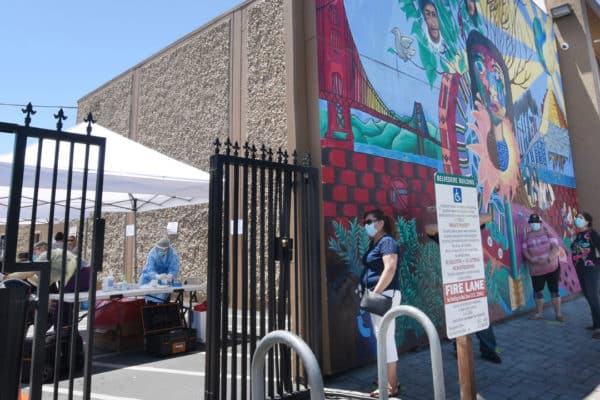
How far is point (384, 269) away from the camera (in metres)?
4.23

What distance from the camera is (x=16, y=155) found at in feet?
9.01

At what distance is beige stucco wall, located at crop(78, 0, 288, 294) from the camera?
22.3 ft

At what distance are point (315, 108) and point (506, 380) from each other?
3.76m

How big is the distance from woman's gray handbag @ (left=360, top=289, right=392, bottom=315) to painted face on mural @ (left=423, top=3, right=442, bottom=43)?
16.7 feet

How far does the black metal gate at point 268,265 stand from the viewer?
3.80 m

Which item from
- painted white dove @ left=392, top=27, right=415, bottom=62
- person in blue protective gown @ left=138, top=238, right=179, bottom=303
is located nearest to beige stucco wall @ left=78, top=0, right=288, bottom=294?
person in blue protective gown @ left=138, top=238, right=179, bottom=303

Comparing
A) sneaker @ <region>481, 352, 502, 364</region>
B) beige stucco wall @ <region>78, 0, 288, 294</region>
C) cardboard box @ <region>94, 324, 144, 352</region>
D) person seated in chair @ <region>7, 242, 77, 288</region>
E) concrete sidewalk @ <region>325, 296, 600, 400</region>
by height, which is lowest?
concrete sidewalk @ <region>325, 296, 600, 400</region>

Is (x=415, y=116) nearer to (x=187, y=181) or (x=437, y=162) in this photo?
(x=437, y=162)

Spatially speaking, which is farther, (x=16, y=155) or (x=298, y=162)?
(x=298, y=162)

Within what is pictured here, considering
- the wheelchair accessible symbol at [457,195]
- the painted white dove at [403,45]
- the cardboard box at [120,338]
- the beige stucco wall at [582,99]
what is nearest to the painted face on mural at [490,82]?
the painted white dove at [403,45]

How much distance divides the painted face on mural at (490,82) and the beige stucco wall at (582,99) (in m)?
4.17

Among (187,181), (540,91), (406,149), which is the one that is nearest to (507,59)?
(540,91)

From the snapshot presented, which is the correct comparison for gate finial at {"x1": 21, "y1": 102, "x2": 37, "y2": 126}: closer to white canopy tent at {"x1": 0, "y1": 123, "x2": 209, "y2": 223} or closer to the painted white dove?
white canopy tent at {"x1": 0, "y1": 123, "x2": 209, "y2": 223}

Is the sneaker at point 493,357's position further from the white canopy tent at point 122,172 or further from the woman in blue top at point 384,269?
the white canopy tent at point 122,172
